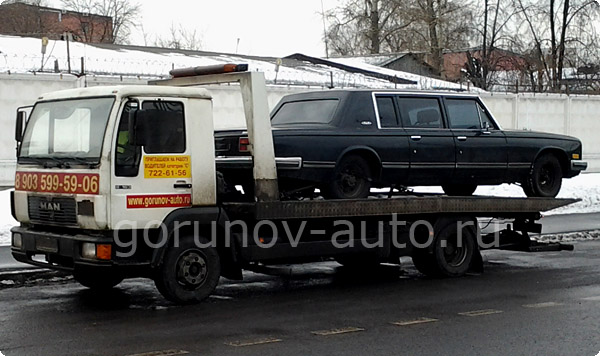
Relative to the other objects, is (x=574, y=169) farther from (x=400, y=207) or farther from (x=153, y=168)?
(x=153, y=168)

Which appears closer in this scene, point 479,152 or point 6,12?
point 479,152

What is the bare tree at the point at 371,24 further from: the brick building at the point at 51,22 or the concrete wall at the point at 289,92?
the concrete wall at the point at 289,92

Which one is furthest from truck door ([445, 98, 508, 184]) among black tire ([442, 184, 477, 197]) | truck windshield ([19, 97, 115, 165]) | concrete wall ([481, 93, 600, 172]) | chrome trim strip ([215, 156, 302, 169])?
concrete wall ([481, 93, 600, 172])

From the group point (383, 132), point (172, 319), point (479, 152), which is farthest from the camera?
point (479, 152)

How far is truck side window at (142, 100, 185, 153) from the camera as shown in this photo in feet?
30.2

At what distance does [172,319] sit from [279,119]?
376 centimetres

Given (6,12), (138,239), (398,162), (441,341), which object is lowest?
(441,341)

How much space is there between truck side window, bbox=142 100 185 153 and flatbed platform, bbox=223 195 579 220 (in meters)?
0.96

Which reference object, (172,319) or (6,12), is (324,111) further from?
(6,12)

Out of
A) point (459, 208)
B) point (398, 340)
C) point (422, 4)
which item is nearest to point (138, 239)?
point (398, 340)

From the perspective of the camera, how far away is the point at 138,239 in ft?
30.4

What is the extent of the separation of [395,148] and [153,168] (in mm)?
3278

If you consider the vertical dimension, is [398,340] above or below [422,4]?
below

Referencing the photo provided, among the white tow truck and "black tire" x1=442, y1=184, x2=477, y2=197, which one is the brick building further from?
the white tow truck
